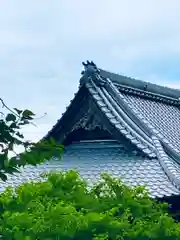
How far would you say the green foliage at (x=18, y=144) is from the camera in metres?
2.29

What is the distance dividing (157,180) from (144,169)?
17.0 inches

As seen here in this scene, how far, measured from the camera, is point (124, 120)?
11.1 m

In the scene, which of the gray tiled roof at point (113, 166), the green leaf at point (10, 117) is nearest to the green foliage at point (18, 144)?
the green leaf at point (10, 117)

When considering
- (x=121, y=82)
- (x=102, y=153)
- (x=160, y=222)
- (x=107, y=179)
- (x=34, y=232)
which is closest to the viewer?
(x=34, y=232)

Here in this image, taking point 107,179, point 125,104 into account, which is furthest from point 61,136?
point 107,179

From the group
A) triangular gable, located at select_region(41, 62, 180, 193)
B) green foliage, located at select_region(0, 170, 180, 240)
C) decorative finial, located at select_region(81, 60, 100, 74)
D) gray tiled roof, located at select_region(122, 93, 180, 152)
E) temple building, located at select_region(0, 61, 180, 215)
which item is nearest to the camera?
green foliage, located at select_region(0, 170, 180, 240)

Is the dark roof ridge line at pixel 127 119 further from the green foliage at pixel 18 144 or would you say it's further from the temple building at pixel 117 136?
the green foliage at pixel 18 144

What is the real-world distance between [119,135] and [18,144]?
27.9 feet

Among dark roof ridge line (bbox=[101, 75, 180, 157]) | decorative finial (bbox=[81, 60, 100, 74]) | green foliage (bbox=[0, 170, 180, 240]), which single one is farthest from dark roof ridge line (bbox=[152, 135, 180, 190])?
green foliage (bbox=[0, 170, 180, 240])

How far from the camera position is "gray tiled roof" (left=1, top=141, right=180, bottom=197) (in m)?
8.98

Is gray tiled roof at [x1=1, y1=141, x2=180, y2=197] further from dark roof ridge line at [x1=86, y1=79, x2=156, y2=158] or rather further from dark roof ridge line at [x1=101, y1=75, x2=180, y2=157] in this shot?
dark roof ridge line at [x1=101, y1=75, x2=180, y2=157]

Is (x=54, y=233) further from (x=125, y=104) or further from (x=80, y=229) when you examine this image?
(x=125, y=104)

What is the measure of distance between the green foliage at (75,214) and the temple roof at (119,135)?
4833 millimetres

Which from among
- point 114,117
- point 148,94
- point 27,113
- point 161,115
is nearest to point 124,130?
point 114,117
